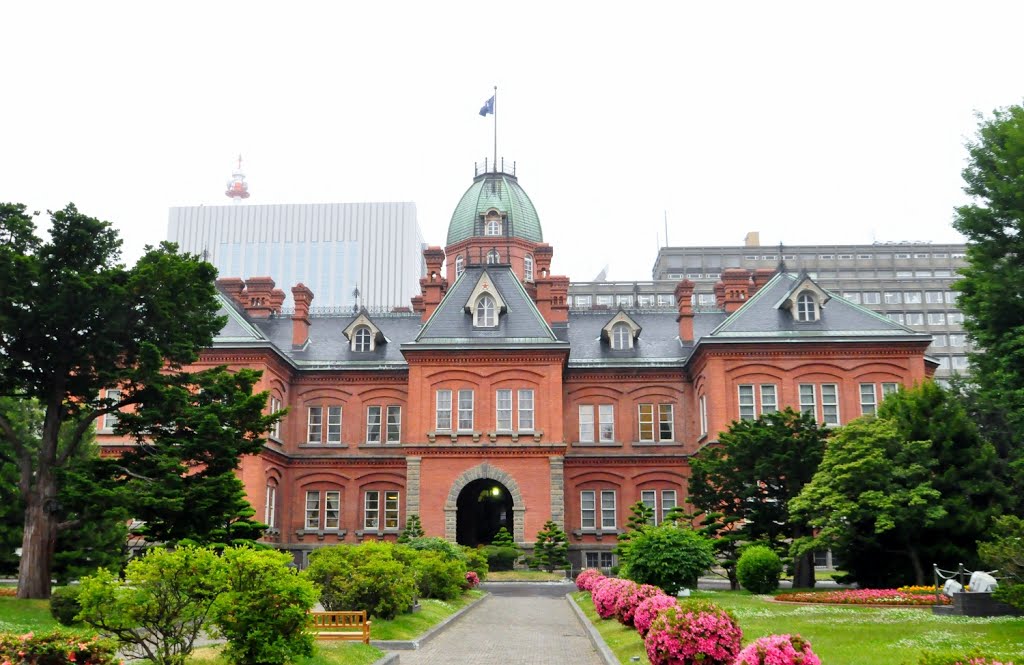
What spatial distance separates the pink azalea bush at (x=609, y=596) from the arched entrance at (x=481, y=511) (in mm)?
Result: 19832

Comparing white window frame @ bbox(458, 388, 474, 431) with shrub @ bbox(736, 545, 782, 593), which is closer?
shrub @ bbox(736, 545, 782, 593)

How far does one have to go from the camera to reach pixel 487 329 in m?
39.9

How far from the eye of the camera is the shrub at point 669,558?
68.0ft

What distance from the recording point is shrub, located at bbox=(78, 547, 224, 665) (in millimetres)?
10586

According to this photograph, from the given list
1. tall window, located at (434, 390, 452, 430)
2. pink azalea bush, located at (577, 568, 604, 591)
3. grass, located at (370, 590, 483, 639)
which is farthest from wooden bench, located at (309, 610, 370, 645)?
tall window, located at (434, 390, 452, 430)

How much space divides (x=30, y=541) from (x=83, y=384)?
3901 millimetres

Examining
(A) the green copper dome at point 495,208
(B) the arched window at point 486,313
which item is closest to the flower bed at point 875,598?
(B) the arched window at point 486,313

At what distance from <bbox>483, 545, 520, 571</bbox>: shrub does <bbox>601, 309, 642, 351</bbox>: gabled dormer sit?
1250cm

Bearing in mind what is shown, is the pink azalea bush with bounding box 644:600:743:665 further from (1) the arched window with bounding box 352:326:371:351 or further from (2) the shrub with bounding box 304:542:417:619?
(1) the arched window with bounding box 352:326:371:351

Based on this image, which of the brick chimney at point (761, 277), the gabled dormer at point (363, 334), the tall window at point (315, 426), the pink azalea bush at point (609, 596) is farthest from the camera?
the brick chimney at point (761, 277)

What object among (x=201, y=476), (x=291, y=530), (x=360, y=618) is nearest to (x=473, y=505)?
(x=291, y=530)

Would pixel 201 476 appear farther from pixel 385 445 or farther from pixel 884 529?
pixel 385 445

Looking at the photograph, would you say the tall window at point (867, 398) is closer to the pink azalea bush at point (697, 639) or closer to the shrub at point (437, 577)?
the shrub at point (437, 577)

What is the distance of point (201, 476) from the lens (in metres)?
21.5
